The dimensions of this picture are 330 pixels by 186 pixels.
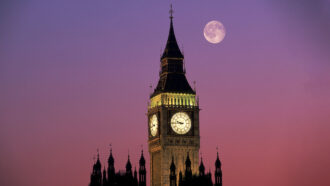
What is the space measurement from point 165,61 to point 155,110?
9007 mm

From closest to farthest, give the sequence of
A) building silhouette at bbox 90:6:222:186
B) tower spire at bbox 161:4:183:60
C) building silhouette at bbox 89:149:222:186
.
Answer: building silhouette at bbox 89:149:222:186, building silhouette at bbox 90:6:222:186, tower spire at bbox 161:4:183:60

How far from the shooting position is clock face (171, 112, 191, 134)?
156375 millimetres

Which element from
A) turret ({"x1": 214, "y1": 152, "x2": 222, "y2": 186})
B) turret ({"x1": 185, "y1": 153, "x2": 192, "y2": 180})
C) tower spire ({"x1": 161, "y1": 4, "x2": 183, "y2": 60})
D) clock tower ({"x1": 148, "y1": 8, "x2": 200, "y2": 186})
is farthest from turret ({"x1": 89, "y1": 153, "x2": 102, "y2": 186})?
tower spire ({"x1": 161, "y1": 4, "x2": 183, "y2": 60})

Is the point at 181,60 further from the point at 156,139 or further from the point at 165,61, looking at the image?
the point at 156,139

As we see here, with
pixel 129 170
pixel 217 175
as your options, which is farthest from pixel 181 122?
pixel 129 170

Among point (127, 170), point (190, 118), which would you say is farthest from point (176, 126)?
point (127, 170)

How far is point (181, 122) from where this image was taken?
515 feet

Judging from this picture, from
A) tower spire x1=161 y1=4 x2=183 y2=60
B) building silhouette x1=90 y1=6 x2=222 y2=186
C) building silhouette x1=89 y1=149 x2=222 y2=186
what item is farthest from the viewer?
tower spire x1=161 y1=4 x2=183 y2=60

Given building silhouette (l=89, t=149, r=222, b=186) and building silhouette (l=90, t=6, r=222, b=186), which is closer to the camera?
building silhouette (l=89, t=149, r=222, b=186)

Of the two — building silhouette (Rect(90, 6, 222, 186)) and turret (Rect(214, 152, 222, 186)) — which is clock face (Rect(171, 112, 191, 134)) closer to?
building silhouette (Rect(90, 6, 222, 186))

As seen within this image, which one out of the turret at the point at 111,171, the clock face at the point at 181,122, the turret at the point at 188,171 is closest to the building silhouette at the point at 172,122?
the clock face at the point at 181,122

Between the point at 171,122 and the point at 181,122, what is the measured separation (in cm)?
184

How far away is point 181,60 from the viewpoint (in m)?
161

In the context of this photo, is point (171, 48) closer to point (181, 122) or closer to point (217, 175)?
point (181, 122)
